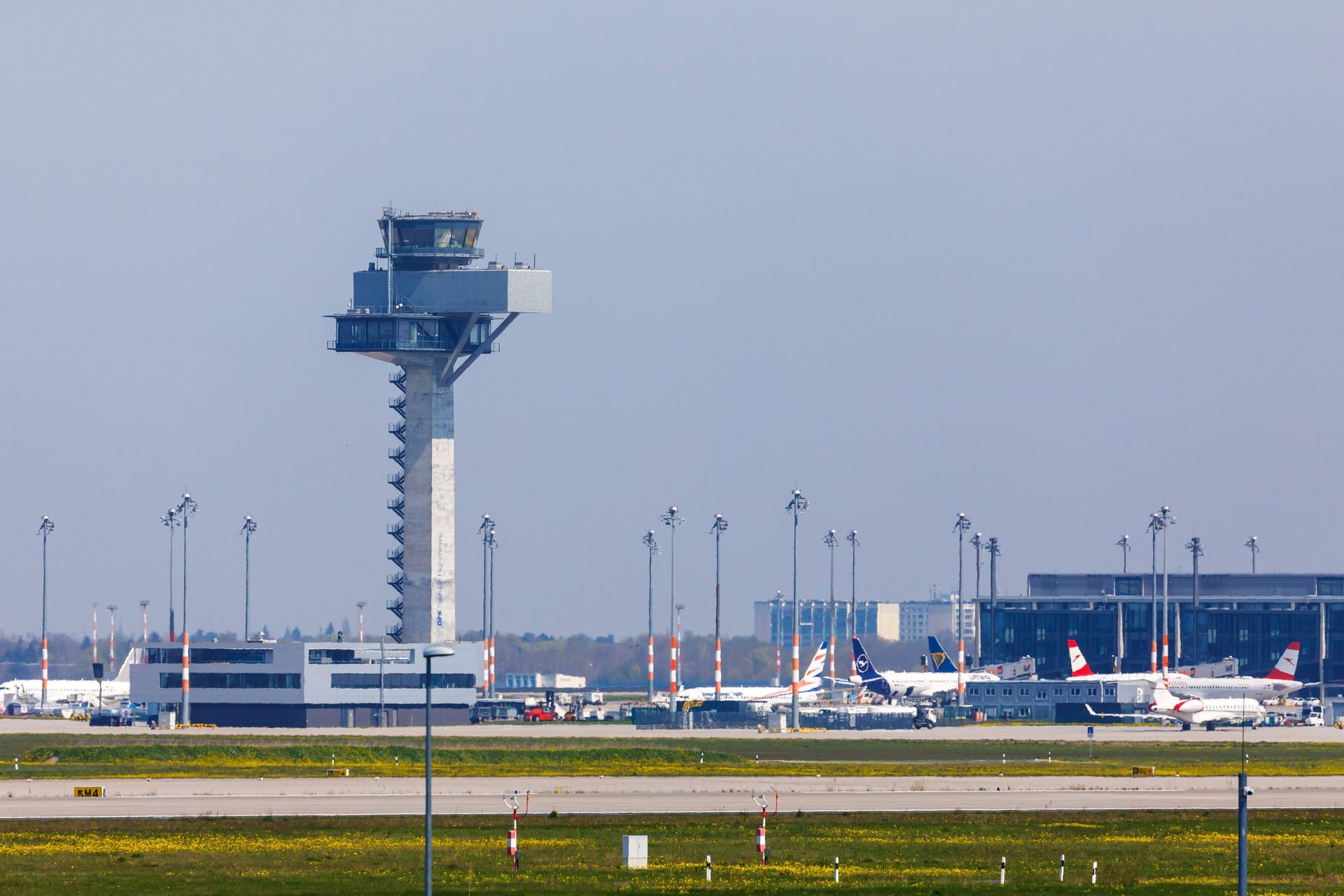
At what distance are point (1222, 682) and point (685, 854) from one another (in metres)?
128

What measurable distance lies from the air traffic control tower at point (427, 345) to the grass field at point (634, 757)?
3627 cm

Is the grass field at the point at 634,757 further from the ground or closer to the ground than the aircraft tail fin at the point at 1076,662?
closer to the ground

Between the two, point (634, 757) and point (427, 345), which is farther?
point (427, 345)

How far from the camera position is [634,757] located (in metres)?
100

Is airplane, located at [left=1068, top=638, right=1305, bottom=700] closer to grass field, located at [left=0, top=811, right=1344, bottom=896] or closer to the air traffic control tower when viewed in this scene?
the air traffic control tower

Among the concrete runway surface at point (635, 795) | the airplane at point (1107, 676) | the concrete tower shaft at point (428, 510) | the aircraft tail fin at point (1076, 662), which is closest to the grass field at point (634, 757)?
the concrete runway surface at point (635, 795)

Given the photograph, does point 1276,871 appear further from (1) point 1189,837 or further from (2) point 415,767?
(2) point 415,767

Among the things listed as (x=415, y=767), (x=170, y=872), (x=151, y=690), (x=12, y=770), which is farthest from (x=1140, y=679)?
(x=170, y=872)

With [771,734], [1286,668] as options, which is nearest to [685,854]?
[771,734]

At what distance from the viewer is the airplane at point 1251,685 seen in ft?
544

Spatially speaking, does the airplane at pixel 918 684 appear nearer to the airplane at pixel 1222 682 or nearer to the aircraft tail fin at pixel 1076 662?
the aircraft tail fin at pixel 1076 662

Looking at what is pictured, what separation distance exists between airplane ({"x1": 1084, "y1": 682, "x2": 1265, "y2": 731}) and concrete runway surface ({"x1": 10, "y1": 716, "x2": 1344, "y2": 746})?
3.97 feet

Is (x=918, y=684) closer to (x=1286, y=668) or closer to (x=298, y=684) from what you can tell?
(x=1286, y=668)

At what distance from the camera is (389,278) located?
6442 inches
